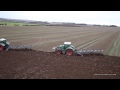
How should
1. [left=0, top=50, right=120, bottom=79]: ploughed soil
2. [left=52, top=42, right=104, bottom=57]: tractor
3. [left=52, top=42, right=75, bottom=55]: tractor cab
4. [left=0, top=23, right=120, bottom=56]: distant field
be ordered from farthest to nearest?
[left=0, top=23, right=120, bottom=56]: distant field, [left=52, top=42, right=75, bottom=55]: tractor cab, [left=52, top=42, right=104, bottom=57]: tractor, [left=0, top=50, right=120, bottom=79]: ploughed soil

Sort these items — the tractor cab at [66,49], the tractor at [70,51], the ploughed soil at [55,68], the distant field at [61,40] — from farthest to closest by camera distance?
the distant field at [61,40], the tractor cab at [66,49], the tractor at [70,51], the ploughed soil at [55,68]

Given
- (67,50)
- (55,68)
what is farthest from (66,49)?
(55,68)

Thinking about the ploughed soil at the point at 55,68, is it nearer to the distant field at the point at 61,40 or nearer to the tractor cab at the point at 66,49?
the tractor cab at the point at 66,49

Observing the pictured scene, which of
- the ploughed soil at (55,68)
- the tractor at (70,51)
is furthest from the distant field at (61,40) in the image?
the ploughed soil at (55,68)

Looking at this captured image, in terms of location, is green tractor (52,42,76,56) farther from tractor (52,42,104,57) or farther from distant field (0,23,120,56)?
distant field (0,23,120,56)

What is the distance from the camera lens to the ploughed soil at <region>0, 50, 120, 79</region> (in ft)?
33.8

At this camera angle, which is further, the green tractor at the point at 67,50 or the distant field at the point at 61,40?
the distant field at the point at 61,40

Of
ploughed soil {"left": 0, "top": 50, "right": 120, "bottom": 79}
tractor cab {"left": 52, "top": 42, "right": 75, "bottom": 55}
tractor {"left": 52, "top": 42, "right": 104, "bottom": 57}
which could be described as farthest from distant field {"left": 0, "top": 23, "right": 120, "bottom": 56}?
ploughed soil {"left": 0, "top": 50, "right": 120, "bottom": 79}

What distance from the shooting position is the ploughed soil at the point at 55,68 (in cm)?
1030
